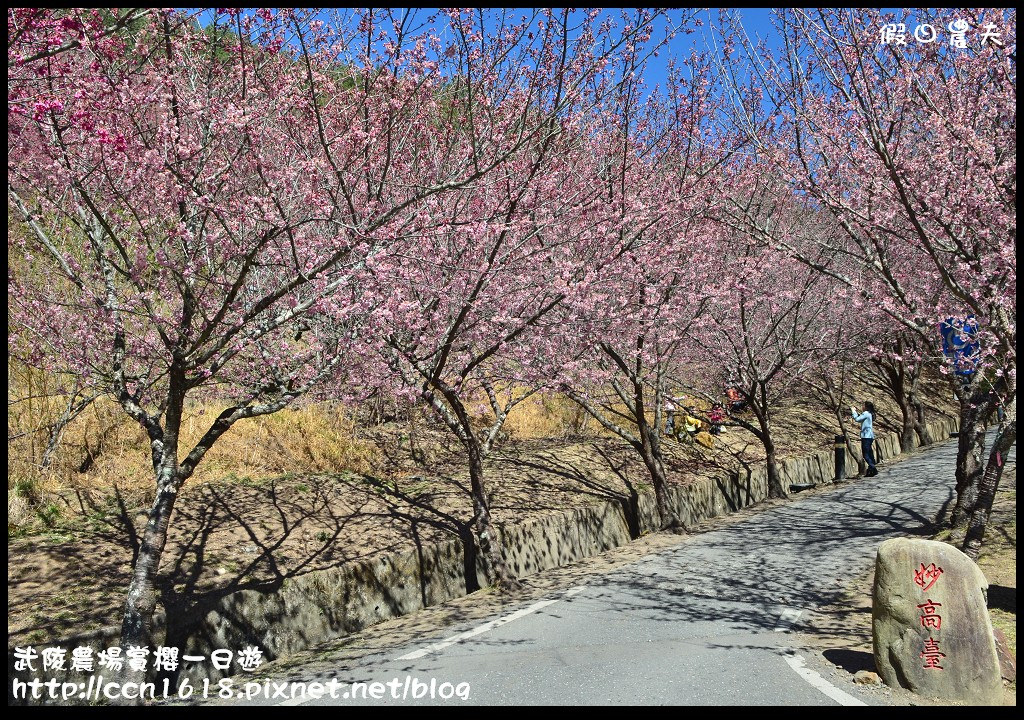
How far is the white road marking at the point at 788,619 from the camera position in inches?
306

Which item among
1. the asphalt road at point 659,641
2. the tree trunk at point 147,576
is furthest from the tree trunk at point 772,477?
the tree trunk at point 147,576

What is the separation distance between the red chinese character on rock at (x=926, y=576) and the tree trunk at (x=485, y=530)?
18.2ft

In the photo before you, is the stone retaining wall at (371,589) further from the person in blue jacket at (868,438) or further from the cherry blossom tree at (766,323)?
the person in blue jacket at (868,438)

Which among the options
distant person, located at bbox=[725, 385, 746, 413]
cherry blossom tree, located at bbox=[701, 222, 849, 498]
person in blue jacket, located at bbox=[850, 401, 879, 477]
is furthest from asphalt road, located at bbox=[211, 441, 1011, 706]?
distant person, located at bbox=[725, 385, 746, 413]

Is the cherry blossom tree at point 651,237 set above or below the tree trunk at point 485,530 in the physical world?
above

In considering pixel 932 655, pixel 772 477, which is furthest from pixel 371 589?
pixel 772 477

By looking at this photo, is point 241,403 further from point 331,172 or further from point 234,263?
point 331,172

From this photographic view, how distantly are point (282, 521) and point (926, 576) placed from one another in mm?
7849

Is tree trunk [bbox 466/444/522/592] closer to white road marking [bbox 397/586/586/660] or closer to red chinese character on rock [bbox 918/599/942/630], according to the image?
white road marking [bbox 397/586/586/660]

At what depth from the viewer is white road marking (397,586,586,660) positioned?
283 inches

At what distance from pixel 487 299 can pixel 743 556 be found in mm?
5877

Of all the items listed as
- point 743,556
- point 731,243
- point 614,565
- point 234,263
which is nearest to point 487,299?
point 234,263

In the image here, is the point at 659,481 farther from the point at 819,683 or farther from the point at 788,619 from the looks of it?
the point at 819,683

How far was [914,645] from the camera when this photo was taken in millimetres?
5832
